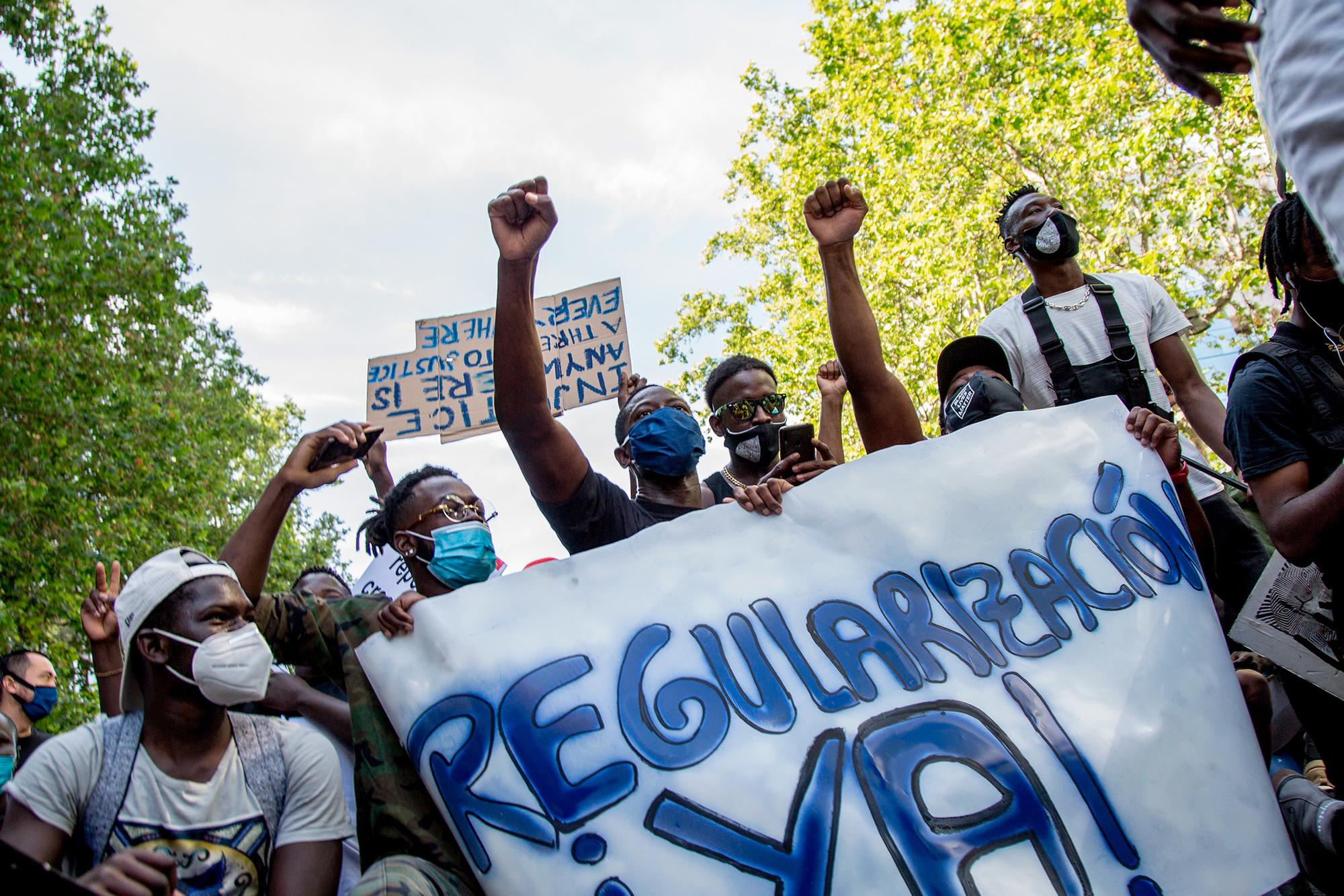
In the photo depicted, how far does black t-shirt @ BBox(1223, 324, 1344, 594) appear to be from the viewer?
2.48 metres

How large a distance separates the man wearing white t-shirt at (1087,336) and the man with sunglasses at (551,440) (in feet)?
4.38

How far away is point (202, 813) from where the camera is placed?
2453 mm

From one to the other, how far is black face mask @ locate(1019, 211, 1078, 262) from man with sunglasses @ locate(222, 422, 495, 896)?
94.7 inches

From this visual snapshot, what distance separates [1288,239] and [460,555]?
8.67ft

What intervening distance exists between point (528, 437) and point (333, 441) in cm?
69

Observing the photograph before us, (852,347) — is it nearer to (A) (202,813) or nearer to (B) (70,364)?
(A) (202,813)

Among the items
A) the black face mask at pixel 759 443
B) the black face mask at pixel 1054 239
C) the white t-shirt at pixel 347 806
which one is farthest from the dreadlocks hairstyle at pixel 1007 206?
the white t-shirt at pixel 347 806

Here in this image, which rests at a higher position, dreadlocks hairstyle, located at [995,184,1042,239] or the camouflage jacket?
dreadlocks hairstyle, located at [995,184,1042,239]

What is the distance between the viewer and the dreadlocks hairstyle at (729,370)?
159 inches

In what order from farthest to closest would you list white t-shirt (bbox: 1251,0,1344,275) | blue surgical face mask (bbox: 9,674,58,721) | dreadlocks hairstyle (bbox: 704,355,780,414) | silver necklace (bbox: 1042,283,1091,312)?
blue surgical face mask (bbox: 9,674,58,721)
dreadlocks hairstyle (bbox: 704,355,780,414)
silver necklace (bbox: 1042,283,1091,312)
white t-shirt (bbox: 1251,0,1344,275)

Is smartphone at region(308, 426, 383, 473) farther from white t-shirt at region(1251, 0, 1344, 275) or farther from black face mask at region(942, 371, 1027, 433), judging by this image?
white t-shirt at region(1251, 0, 1344, 275)

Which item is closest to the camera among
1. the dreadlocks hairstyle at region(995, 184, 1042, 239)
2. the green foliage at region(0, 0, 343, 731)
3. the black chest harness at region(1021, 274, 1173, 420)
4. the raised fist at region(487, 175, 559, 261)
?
the raised fist at region(487, 175, 559, 261)

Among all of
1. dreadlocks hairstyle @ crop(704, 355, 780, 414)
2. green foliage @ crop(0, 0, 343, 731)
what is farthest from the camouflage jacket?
green foliage @ crop(0, 0, 343, 731)

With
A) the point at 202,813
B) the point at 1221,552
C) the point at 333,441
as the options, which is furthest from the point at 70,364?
the point at 1221,552
